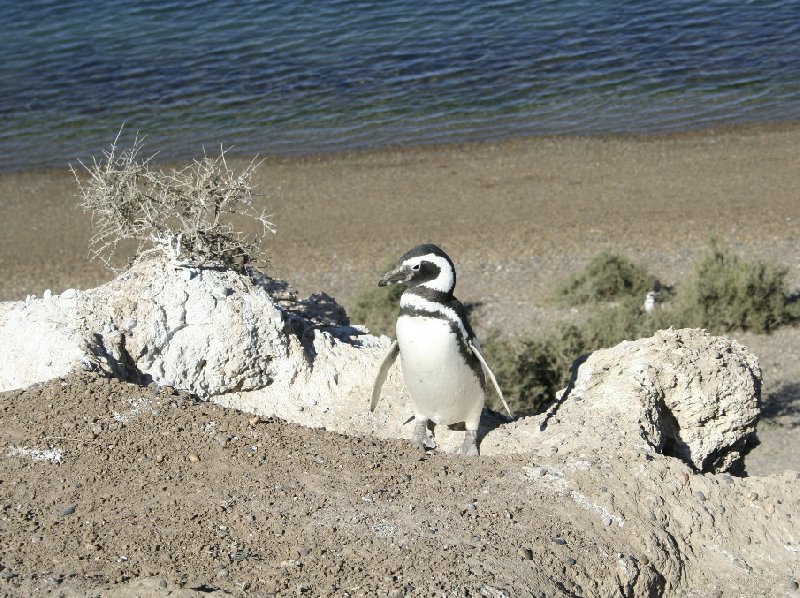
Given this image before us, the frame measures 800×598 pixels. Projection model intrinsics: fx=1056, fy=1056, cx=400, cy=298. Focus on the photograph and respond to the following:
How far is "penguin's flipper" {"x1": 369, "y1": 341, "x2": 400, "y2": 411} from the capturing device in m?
7.18

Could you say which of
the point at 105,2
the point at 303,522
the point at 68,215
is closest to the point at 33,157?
the point at 68,215

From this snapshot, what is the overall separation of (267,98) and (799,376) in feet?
51.9

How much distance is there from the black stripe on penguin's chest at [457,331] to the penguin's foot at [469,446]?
0.39 m

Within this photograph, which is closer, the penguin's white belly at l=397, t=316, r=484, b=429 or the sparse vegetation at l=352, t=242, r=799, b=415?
the penguin's white belly at l=397, t=316, r=484, b=429

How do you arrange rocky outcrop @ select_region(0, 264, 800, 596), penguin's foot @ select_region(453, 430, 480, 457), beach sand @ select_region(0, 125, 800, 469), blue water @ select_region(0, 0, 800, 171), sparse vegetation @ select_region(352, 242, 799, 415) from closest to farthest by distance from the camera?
rocky outcrop @ select_region(0, 264, 800, 596) → penguin's foot @ select_region(453, 430, 480, 457) → sparse vegetation @ select_region(352, 242, 799, 415) → beach sand @ select_region(0, 125, 800, 469) → blue water @ select_region(0, 0, 800, 171)

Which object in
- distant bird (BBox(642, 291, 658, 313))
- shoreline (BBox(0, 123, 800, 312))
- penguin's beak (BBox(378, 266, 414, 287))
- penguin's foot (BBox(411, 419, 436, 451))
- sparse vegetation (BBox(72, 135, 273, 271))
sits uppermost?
sparse vegetation (BBox(72, 135, 273, 271))

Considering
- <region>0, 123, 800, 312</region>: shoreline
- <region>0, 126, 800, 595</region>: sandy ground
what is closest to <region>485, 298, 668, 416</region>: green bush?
<region>0, 126, 800, 595</region>: sandy ground

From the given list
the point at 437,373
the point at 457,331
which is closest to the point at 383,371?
the point at 437,373

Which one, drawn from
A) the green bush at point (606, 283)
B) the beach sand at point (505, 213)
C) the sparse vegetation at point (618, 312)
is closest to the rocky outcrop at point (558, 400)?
the sparse vegetation at point (618, 312)

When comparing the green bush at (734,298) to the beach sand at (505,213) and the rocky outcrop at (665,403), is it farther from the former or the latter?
the rocky outcrop at (665,403)

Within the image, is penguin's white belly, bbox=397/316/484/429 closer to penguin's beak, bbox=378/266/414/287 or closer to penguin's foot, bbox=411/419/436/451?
penguin's foot, bbox=411/419/436/451

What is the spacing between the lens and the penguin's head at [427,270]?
6664mm

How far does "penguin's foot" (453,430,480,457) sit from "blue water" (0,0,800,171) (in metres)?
15.4

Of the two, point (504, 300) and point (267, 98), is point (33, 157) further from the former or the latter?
point (504, 300)
